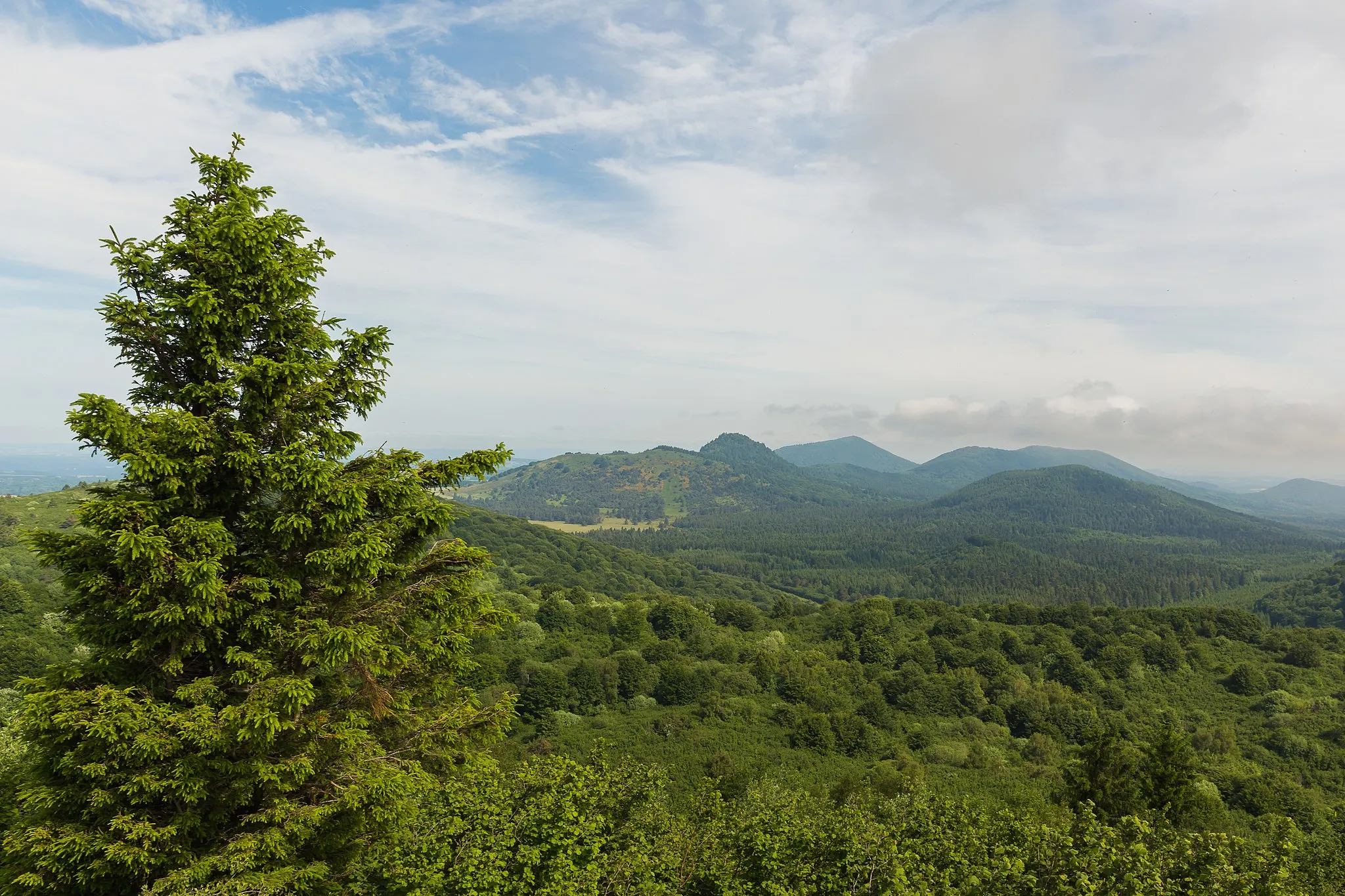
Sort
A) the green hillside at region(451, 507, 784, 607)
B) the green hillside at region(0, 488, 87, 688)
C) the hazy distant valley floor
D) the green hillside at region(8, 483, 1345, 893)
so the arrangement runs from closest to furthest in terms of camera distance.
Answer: the green hillside at region(8, 483, 1345, 893), the hazy distant valley floor, the green hillside at region(0, 488, 87, 688), the green hillside at region(451, 507, 784, 607)

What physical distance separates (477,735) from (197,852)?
4.53m

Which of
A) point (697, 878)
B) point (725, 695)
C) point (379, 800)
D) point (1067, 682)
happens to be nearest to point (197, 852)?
point (379, 800)

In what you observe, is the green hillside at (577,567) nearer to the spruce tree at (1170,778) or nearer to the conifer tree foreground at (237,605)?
the spruce tree at (1170,778)

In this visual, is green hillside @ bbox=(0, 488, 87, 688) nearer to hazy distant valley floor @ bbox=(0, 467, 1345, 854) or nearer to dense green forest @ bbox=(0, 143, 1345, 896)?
hazy distant valley floor @ bbox=(0, 467, 1345, 854)

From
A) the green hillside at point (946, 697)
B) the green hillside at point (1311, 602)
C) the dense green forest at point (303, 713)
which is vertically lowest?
the green hillside at point (1311, 602)

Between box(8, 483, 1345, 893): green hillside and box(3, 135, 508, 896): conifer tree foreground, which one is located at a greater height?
box(3, 135, 508, 896): conifer tree foreground

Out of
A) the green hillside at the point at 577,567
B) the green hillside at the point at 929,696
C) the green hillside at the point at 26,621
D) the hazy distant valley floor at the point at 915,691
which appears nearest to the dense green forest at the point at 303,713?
the green hillside at the point at 929,696

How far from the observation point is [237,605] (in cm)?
984

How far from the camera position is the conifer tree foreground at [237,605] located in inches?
349

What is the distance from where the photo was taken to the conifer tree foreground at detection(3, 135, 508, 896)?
8.86 meters

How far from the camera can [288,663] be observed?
10.5 meters

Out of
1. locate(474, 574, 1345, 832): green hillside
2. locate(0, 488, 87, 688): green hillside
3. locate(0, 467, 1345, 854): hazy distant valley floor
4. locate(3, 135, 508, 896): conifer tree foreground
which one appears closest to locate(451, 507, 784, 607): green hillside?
locate(0, 467, 1345, 854): hazy distant valley floor

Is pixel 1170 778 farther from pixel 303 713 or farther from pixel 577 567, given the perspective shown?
pixel 577 567

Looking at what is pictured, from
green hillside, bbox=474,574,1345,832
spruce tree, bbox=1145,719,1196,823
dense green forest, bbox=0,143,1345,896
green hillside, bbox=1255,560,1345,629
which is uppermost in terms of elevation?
dense green forest, bbox=0,143,1345,896
